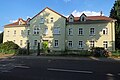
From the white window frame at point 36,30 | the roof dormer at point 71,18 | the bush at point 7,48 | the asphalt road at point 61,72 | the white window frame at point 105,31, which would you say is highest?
the roof dormer at point 71,18

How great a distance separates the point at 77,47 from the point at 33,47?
1125 centimetres

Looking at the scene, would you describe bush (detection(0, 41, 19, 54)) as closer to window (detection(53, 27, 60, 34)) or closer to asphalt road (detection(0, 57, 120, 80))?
window (detection(53, 27, 60, 34))

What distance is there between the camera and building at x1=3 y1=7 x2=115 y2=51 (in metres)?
46.9

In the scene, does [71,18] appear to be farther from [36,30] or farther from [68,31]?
[36,30]

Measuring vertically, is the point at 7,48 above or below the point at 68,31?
below

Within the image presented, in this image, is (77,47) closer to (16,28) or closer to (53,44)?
(53,44)

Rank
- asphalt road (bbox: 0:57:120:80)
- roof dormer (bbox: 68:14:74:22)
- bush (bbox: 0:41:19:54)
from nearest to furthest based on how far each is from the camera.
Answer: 1. asphalt road (bbox: 0:57:120:80)
2. bush (bbox: 0:41:19:54)
3. roof dormer (bbox: 68:14:74:22)

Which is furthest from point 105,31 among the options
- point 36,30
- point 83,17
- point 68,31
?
point 36,30

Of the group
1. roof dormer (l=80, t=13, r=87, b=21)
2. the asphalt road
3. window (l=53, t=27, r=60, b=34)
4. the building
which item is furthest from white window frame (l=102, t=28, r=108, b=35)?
the asphalt road

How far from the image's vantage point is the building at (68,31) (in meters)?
46.9

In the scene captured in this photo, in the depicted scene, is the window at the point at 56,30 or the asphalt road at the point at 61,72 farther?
the window at the point at 56,30

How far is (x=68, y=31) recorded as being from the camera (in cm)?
5003

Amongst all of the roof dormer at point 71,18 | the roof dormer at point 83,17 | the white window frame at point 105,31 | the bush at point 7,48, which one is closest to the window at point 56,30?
the roof dormer at point 71,18

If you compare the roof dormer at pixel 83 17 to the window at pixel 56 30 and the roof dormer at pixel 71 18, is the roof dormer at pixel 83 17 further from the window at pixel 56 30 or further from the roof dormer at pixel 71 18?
the window at pixel 56 30
